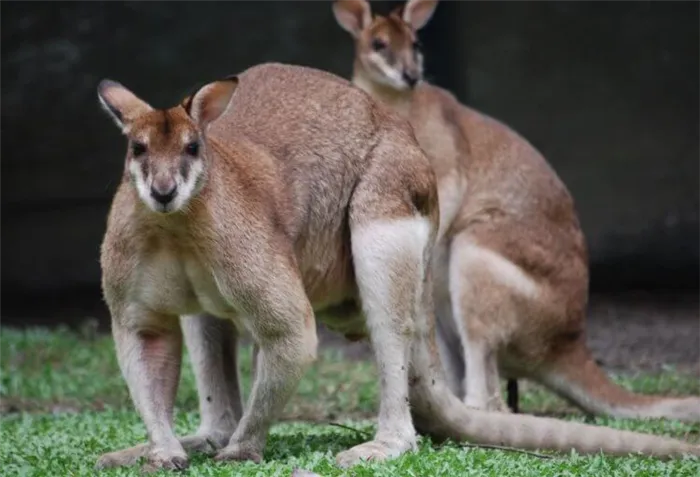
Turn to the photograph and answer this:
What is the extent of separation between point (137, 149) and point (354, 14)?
4.47 meters

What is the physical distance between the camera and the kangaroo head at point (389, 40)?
9094mm

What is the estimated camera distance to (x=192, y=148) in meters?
5.43

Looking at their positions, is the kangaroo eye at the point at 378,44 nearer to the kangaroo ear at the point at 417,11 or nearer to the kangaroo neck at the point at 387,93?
the kangaroo neck at the point at 387,93

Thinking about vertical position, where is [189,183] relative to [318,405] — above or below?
above

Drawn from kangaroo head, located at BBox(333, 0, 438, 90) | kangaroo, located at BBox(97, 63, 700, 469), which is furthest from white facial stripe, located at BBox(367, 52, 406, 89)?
kangaroo, located at BBox(97, 63, 700, 469)

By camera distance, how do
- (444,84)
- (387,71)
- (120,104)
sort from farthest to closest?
(444,84), (387,71), (120,104)

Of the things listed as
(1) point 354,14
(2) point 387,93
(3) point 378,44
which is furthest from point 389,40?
(1) point 354,14

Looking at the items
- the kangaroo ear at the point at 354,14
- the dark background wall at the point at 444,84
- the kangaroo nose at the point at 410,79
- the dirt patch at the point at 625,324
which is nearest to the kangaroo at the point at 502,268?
the kangaroo nose at the point at 410,79

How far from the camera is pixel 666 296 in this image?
38.9ft

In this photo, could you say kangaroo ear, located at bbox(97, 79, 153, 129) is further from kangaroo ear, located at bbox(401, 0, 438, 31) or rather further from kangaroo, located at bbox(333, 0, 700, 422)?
kangaroo ear, located at bbox(401, 0, 438, 31)

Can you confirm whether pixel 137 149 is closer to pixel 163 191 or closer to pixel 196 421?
pixel 163 191

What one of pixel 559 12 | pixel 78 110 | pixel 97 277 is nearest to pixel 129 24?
pixel 78 110

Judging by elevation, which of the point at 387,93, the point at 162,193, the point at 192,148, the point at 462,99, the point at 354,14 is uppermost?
the point at 354,14

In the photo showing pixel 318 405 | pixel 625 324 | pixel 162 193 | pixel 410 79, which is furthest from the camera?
pixel 625 324
